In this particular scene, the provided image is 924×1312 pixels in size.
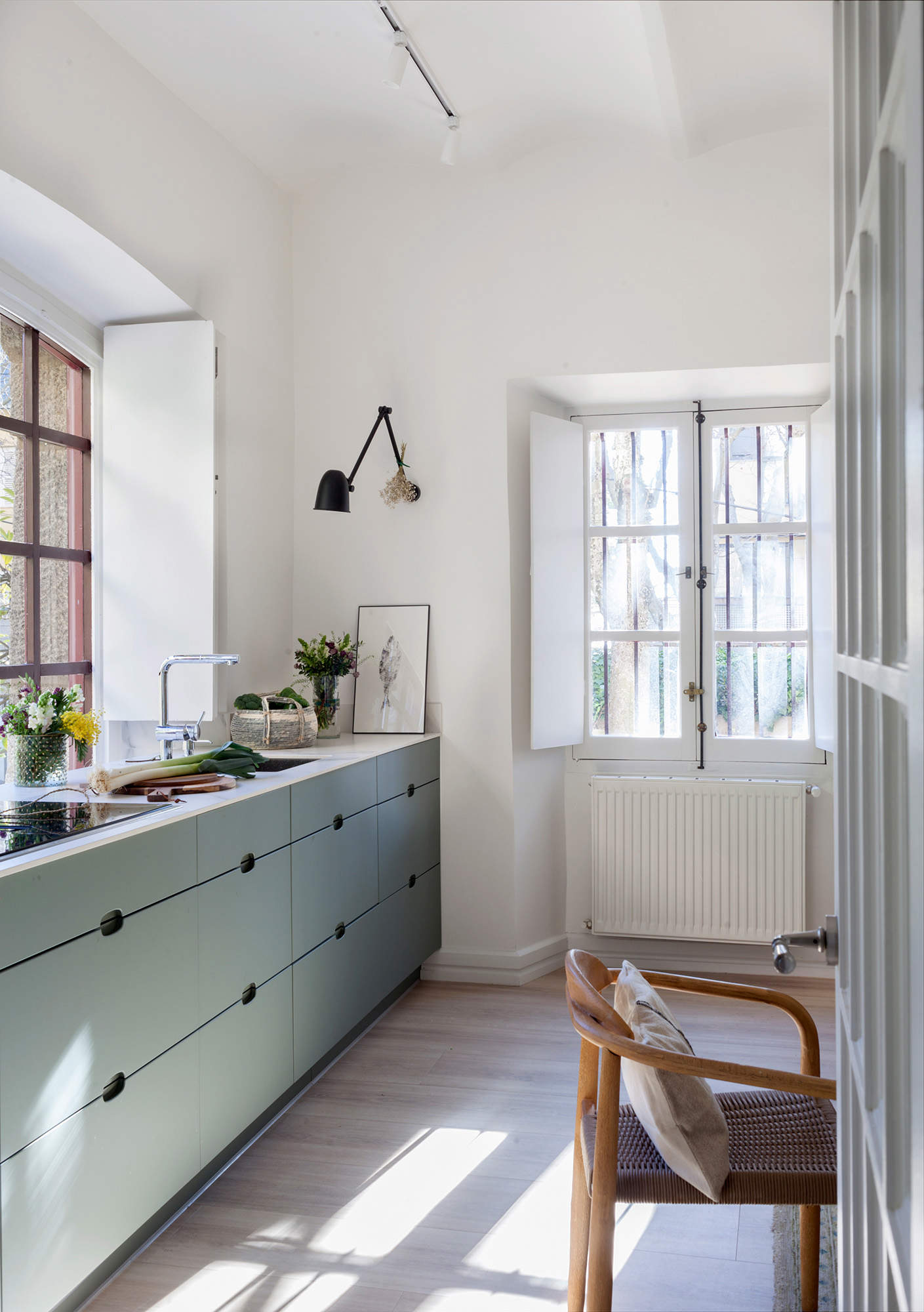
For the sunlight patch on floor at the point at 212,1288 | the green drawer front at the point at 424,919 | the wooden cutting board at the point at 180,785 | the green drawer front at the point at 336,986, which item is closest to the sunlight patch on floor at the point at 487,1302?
the sunlight patch on floor at the point at 212,1288

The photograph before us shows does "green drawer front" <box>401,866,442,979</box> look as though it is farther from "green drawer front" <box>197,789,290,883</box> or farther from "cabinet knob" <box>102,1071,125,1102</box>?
"cabinet knob" <box>102,1071,125,1102</box>

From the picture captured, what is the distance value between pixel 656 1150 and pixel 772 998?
1.28 feet

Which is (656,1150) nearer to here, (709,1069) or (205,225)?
(709,1069)

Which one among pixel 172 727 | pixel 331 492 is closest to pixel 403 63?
pixel 331 492

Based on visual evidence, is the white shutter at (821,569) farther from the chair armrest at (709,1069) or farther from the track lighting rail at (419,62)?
the chair armrest at (709,1069)

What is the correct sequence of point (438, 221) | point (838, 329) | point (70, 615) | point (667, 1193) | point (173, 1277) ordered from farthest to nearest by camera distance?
point (438, 221) < point (70, 615) < point (173, 1277) < point (667, 1193) < point (838, 329)

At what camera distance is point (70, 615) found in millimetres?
A: 3232

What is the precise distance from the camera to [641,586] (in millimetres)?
4289

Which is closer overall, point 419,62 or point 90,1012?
point 90,1012

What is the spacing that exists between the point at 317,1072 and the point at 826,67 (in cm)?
287

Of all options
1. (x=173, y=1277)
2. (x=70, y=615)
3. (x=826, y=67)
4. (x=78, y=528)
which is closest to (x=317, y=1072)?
(x=173, y=1277)

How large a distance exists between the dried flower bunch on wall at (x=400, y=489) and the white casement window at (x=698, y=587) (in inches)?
31.3

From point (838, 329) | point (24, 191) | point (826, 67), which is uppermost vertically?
point (24, 191)

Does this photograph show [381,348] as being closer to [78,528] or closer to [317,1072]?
[78,528]
